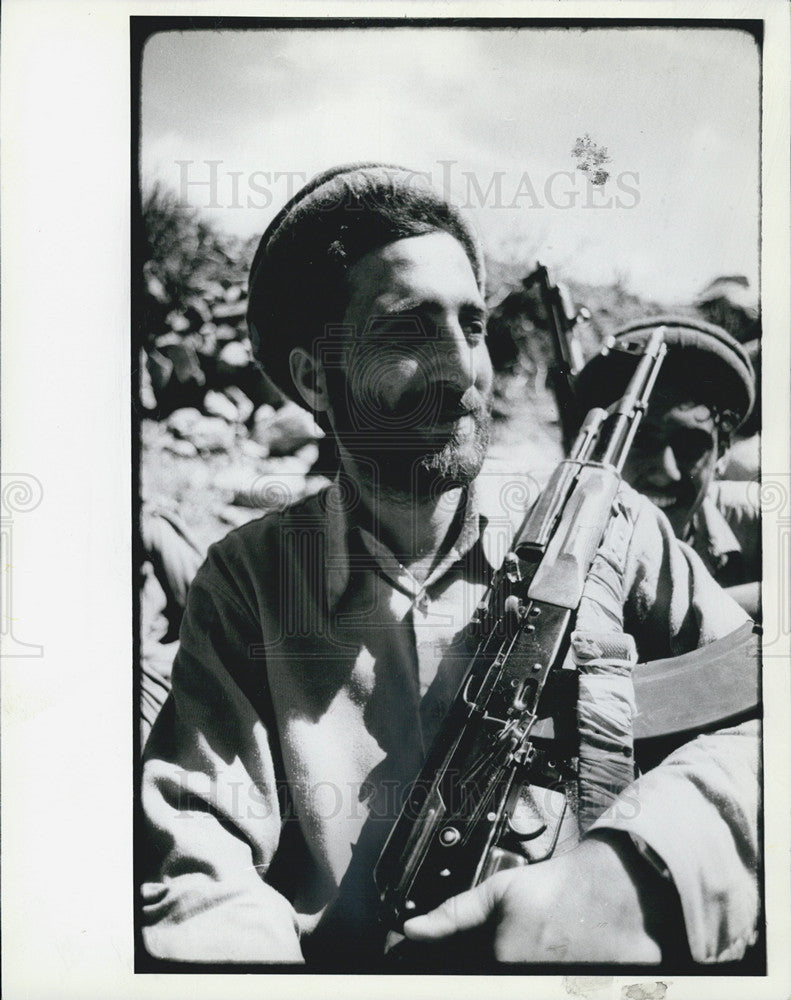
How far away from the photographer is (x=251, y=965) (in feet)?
6.91

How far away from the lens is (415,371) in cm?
212

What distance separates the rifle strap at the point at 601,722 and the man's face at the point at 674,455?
349 millimetres

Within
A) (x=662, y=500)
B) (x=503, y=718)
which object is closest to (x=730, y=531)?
(x=662, y=500)

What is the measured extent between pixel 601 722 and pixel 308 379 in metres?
0.97

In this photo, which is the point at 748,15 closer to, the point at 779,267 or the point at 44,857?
the point at 779,267

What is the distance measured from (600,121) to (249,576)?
127 cm

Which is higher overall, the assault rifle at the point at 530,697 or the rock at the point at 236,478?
the rock at the point at 236,478

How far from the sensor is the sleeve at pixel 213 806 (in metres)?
2.08

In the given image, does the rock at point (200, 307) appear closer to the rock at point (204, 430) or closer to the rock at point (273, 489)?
the rock at point (204, 430)

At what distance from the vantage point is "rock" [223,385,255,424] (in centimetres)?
216

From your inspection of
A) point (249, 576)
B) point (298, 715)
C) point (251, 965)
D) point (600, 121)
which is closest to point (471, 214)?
point (600, 121)

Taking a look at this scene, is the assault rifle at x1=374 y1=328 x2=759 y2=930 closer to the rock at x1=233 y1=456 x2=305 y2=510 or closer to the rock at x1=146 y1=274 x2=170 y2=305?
the rock at x1=233 y1=456 x2=305 y2=510

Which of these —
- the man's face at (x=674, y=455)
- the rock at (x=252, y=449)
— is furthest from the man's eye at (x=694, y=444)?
the rock at (x=252, y=449)

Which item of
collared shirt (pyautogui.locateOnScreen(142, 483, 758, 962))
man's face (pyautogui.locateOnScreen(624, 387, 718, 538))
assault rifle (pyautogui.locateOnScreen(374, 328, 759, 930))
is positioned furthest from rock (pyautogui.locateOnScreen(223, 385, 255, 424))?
man's face (pyautogui.locateOnScreen(624, 387, 718, 538))
